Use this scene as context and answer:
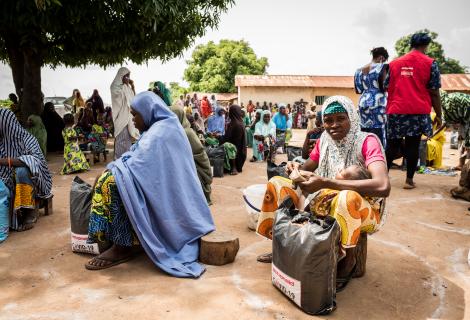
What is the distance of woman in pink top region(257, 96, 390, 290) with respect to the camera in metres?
2.43

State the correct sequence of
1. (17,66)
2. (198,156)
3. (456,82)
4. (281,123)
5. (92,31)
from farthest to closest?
(456,82), (281,123), (17,66), (92,31), (198,156)

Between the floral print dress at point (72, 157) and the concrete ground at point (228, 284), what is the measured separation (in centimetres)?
363

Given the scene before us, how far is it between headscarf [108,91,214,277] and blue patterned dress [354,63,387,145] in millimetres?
3130

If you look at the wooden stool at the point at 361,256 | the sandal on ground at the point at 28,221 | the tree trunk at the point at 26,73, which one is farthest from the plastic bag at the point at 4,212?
the tree trunk at the point at 26,73

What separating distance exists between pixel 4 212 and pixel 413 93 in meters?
5.37

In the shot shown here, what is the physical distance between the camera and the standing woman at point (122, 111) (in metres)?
6.88

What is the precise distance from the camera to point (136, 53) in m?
10.1

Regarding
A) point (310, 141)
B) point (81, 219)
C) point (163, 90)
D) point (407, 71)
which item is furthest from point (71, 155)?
point (407, 71)

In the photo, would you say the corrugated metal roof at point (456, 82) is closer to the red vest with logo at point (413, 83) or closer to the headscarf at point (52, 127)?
the red vest with logo at point (413, 83)

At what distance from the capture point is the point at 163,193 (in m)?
3.09

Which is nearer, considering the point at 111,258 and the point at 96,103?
the point at 111,258

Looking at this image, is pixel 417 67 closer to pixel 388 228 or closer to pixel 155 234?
pixel 388 228

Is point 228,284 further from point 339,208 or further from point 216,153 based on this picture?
point 216,153

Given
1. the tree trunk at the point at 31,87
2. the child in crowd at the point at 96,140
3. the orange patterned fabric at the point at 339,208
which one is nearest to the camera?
the orange patterned fabric at the point at 339,208
